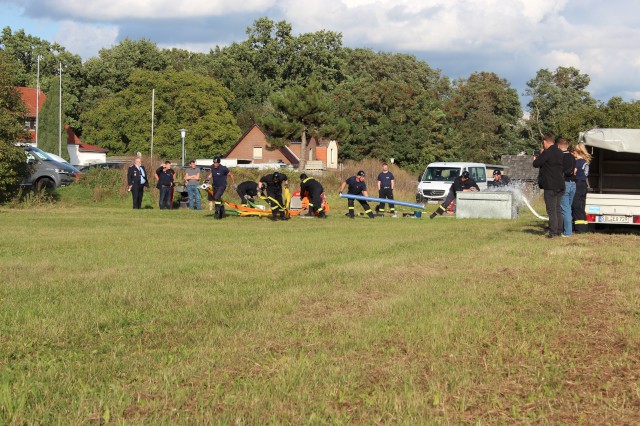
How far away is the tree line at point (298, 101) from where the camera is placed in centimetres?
7469

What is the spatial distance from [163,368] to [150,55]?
306 feet

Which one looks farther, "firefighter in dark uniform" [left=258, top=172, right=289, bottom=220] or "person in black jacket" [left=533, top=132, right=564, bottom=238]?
"firefighter in dark uniform" [left=258, top=172, right=289, bottom=220]

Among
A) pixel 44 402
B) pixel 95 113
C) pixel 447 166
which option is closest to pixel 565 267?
pixel 44 402

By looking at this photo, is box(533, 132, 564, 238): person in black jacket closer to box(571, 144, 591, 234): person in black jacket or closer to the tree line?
box(571, 144, 591, 234): person in black jacket

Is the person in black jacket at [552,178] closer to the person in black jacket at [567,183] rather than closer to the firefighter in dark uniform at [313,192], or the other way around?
Answer: the person in black jacket at [567,183]

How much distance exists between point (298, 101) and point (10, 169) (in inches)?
1512

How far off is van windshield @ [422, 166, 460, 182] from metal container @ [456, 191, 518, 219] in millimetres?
12294

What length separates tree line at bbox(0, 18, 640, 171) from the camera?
74688mm

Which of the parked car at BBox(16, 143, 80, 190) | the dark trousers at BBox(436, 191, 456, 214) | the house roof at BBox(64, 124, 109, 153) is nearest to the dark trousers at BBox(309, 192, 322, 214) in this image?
the dark trousers at BBox(436, 191, 456, 214)

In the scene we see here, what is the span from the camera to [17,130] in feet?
88.5

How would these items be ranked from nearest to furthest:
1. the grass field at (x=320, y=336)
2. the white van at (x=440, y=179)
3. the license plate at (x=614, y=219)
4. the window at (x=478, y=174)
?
the grass field at (x=320, y=336)
the license plate at (x=614, y=219)
the white van at (x=440, y=179)
the window at (x=478, y=174)

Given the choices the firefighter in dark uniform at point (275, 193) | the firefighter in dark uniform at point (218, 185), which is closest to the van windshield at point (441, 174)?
the firefighter in dark uniform at point (218, 185)

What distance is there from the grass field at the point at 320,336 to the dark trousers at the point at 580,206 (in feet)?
13.5

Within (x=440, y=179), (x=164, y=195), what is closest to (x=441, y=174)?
(x=440, y=179)
